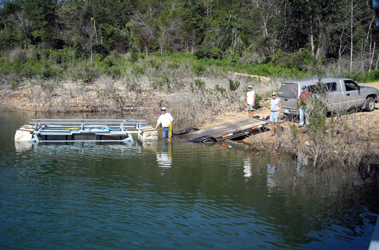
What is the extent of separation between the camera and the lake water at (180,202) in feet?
21.6

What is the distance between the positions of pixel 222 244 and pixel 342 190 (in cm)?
441

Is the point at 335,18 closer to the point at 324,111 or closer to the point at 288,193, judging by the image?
the point at 324,111

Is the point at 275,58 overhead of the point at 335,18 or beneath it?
beneath

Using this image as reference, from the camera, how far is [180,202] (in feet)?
26.9

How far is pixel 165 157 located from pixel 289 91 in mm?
6033

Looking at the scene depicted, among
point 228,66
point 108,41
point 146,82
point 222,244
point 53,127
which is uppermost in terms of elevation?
point 108,41

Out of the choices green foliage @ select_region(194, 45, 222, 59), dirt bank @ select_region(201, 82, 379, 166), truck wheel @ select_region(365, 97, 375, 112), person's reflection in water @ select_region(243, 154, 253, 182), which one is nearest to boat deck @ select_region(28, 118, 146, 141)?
person's reflection in water @ select_region(243, 154, 253, 182)

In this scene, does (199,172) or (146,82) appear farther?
(146,82)

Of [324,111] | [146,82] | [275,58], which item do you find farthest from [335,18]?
[324,111]

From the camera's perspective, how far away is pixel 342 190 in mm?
9180

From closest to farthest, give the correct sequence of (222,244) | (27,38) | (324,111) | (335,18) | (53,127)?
(222,244), (324,111), (53,127), (335,18), (27,38)

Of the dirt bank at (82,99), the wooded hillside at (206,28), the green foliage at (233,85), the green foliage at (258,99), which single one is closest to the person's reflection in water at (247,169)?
the dirt bank at (82,99)

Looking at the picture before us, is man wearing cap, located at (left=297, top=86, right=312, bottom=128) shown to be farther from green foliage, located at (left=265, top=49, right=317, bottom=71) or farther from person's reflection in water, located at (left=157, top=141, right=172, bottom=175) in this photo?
green foliage, located at (left=265, top=49, right=317, bottom=71)

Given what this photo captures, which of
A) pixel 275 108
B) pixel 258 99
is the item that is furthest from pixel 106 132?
pixel 258 99
